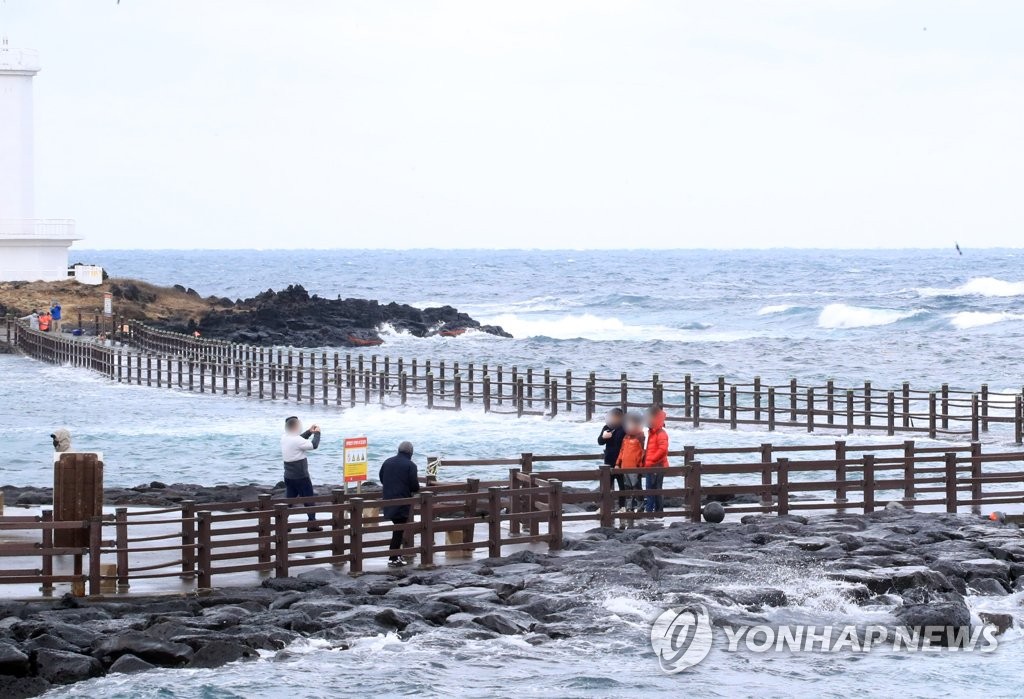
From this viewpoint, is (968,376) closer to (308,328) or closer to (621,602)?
(308,328)

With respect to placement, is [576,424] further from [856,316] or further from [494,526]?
[856,316]

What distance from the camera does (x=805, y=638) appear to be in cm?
1764

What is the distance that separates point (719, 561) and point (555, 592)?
2.81 meters

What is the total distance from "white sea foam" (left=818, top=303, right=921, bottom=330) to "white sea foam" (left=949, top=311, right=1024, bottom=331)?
450 centimetres

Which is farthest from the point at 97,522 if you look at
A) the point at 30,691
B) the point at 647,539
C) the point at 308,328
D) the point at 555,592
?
the point at 308,328

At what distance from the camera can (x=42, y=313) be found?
72125 mm

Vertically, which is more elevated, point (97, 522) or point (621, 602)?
point (97, 522)

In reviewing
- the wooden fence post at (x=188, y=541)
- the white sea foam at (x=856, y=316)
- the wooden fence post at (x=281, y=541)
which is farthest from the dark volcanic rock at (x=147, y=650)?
the white sea foam at (x=856, y=316)

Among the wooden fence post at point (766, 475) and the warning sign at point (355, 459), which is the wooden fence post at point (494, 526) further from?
the wooden fence post at point (766, 475)

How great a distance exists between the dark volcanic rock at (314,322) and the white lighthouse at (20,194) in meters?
7.33

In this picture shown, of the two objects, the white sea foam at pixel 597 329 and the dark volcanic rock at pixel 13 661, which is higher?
the white sea foam at pixel 597 329

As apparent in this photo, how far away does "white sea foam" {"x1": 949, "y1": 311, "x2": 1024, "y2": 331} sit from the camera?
96.6 metres

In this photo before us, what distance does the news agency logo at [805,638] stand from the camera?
1727 centimetres

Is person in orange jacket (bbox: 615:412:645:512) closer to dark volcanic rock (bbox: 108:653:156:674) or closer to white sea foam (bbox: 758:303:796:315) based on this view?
dark volcanic rock (bbox: 108:653:156:674)
